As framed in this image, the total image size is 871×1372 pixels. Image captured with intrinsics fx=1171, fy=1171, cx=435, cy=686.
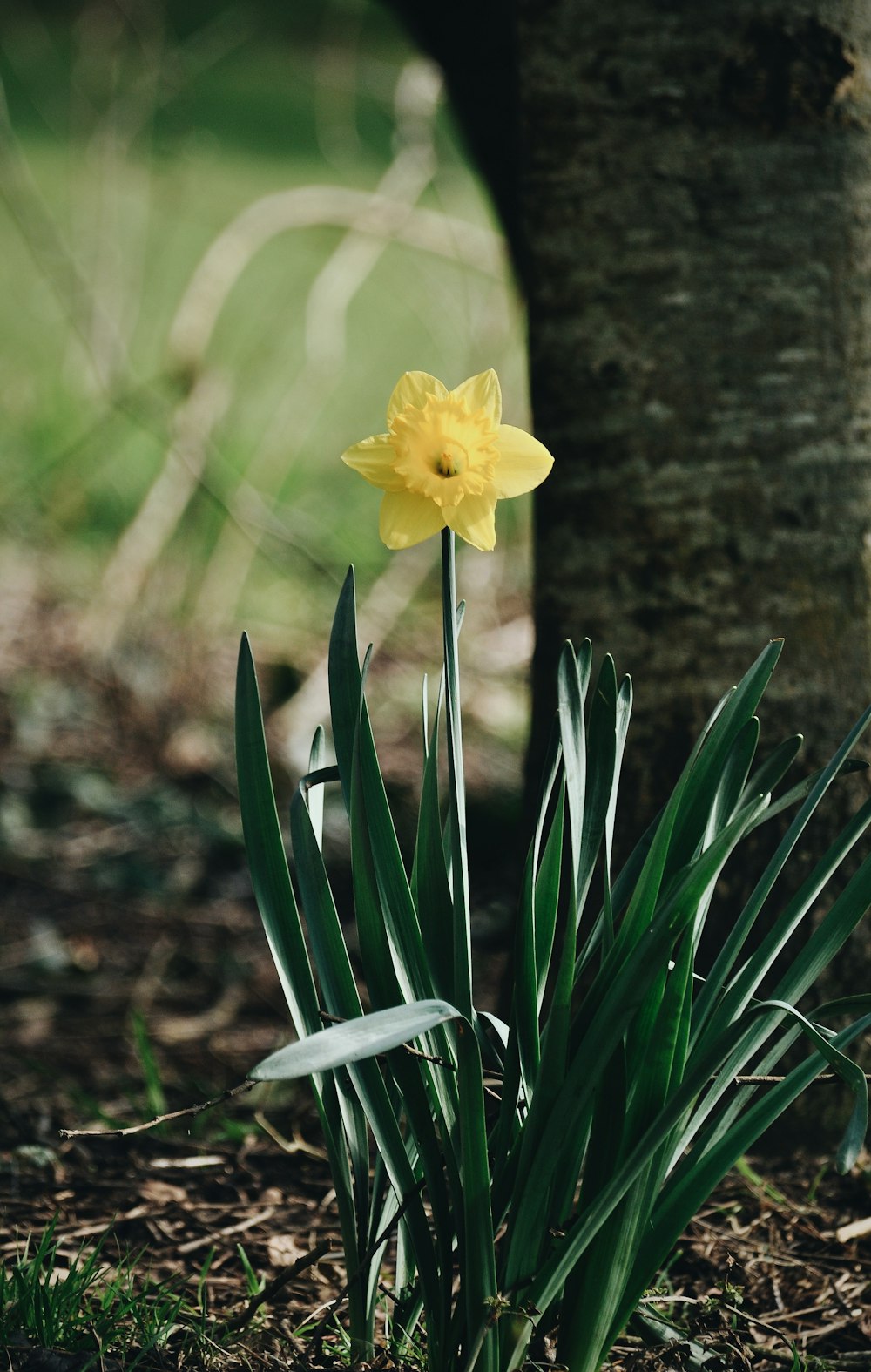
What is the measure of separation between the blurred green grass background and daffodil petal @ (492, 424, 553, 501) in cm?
266

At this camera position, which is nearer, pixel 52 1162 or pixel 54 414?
pixel 52 1162

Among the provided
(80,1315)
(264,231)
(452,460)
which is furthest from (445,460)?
(264,231)

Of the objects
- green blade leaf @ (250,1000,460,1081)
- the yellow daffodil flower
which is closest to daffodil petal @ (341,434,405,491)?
the yellow daffodil flower

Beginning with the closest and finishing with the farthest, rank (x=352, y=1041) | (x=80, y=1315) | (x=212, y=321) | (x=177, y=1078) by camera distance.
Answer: (x=352, y=1041) → (x=80, y=1315) → (x=177, y=1078) → (x=212, y=321)

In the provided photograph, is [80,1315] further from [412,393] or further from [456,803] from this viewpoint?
[412,393]

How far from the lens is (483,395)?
0.90m

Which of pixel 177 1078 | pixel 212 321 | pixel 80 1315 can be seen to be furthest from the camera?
pixel 212 321

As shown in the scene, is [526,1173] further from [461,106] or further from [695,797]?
[461,106]

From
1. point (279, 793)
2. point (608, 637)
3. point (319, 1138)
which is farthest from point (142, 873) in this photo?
point (608, 637)

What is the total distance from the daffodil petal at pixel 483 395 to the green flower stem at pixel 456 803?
3.7 inches

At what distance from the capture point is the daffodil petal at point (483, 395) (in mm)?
887

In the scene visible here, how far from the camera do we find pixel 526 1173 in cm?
91

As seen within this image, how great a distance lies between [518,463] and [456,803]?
27 cm

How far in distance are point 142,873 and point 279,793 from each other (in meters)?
0.50
